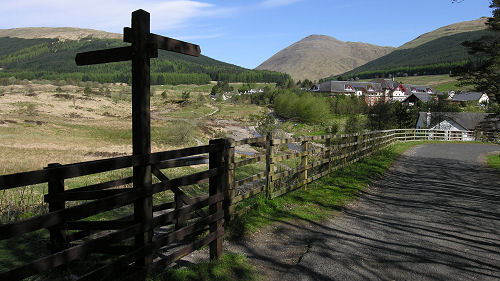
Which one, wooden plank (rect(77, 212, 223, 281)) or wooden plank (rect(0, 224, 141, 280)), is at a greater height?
wooden plank (rect(0, 224, 141, 280))

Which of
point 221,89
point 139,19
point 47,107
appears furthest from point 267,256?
point 221,89

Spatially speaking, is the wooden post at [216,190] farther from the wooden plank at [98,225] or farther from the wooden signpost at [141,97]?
the wooden signpost at [141,97]

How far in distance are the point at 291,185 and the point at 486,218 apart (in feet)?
13.6

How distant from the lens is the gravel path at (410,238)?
16.1ft

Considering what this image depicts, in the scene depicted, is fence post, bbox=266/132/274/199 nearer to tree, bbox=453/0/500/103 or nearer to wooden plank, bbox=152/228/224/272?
wooden plank, bbox=152/228/224/272

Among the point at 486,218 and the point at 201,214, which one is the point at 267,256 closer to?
the point at 201,214

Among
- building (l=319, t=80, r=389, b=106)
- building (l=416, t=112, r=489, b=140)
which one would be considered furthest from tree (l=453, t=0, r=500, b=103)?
building (l=319, t=80, r=389, b=106)

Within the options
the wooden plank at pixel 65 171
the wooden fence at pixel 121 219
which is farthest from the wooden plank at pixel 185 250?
the wooden plank at pixel 65 171

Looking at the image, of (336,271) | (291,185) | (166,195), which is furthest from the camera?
(166,195)

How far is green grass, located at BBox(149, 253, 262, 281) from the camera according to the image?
4.27 metres

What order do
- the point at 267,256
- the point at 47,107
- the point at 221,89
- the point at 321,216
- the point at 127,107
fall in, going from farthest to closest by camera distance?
1. the point at 221,89
2. the point at 127,107
3. the point at 47,107
4. the point at 321,216
5. the point at 267,256

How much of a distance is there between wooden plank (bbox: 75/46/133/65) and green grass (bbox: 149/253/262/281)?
94.0 inches

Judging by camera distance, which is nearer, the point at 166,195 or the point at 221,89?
the point at 166,195

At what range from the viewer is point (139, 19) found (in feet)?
12.5
